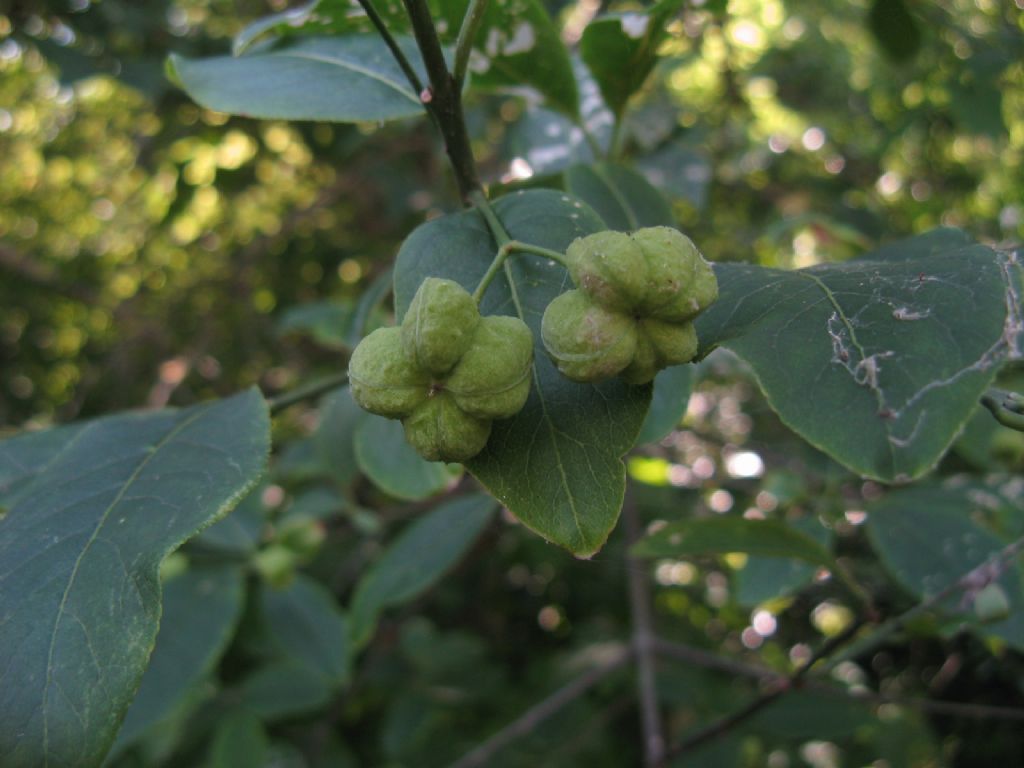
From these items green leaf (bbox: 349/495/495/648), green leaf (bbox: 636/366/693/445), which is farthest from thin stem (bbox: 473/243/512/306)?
green leaf (bbox: 349/495/495/648)

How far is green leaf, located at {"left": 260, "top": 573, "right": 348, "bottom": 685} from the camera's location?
2.34 metres

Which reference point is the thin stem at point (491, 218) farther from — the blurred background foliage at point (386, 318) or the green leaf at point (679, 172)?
the green leaf at point (679, 172)

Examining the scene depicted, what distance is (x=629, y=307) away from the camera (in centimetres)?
80

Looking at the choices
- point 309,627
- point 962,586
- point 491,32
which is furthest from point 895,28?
point 309,627

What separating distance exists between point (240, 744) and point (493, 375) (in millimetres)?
2021

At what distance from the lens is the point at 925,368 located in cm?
75

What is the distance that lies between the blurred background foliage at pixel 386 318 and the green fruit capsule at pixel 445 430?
2.18ft

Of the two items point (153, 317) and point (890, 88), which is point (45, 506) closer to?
point (153, 317)

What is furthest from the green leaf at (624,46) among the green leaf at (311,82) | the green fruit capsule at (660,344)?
the green fruit capsule at (660,344)

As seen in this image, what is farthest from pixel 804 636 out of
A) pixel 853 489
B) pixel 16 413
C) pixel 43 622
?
pixel 16 413

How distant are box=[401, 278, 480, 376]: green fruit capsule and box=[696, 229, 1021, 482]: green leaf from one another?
0.83 feet

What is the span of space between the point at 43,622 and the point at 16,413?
15.7 ft

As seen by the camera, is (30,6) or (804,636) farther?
(30,6)

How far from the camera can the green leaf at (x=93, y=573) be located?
785mm
